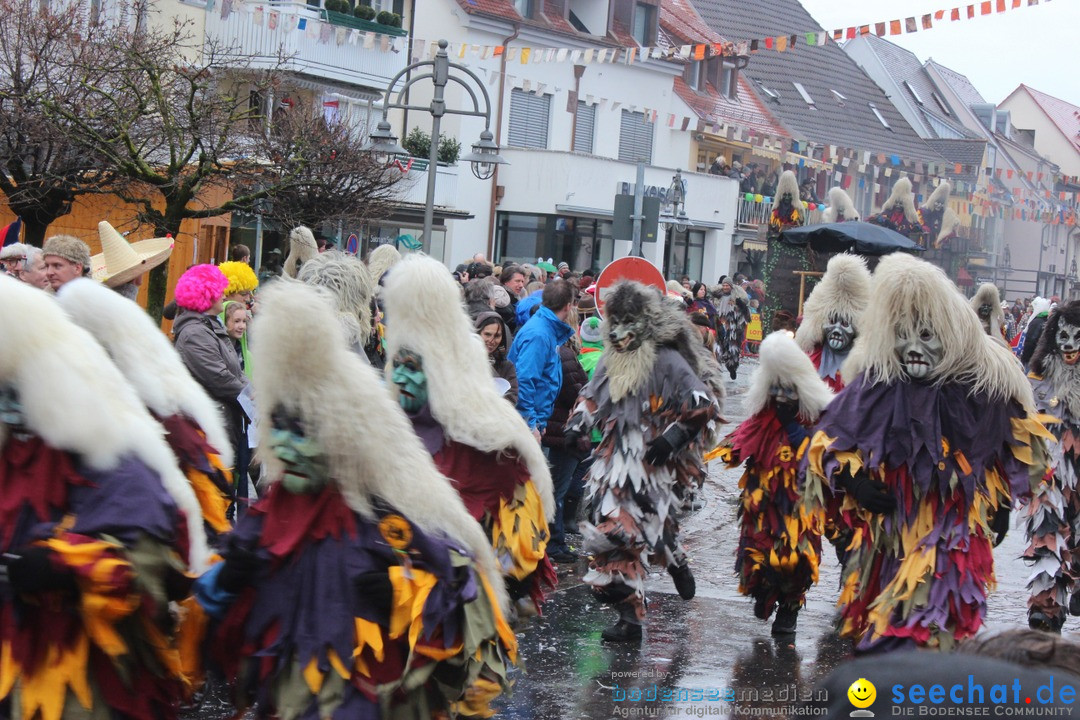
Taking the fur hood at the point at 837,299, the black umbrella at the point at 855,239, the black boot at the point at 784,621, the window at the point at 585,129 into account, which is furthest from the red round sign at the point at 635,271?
the window at the point at 585,129

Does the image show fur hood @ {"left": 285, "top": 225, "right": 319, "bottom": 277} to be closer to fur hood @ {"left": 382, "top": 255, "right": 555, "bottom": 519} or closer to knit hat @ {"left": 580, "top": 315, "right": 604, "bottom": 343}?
knit hat @ {"left": 580, "top": 315, "right": 604, "bottom": 343}

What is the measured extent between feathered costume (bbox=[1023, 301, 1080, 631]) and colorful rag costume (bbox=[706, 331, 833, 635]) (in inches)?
58.6

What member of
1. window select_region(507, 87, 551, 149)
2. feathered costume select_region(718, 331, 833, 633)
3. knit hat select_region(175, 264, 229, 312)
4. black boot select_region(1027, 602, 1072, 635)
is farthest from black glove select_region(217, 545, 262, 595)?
window select_region(507, 87, 551, 149)

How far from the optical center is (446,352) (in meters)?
5.30

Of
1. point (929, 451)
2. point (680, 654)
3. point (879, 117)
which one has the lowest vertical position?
point (680, 654)

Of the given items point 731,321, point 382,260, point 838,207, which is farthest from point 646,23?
point 382,260

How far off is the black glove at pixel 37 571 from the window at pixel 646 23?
3464cm

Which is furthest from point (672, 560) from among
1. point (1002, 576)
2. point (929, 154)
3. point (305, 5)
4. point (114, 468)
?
point (929, 154)

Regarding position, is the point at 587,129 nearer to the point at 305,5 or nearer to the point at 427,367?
the point at 305,5

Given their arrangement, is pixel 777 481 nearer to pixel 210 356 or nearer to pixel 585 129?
pixel 210 356

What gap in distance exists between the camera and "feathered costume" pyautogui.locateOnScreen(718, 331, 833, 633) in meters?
7.52

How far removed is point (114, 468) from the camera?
3.77m

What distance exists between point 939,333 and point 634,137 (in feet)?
103

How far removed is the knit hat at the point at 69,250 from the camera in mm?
7508
